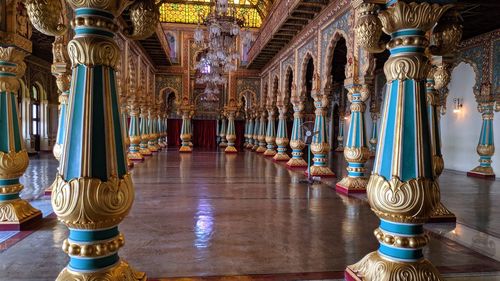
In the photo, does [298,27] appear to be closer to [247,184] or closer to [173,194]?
[247,184]

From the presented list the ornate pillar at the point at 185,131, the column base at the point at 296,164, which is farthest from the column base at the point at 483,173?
the ornate pillar at the point at 185,131

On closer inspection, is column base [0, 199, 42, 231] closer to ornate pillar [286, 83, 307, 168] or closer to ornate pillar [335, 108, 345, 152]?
ornate pillar [286, 83, 307, 168]

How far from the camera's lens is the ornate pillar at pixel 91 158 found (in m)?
2.05

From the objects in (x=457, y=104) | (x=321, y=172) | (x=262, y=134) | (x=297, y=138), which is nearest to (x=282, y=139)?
(x=297, y=138)

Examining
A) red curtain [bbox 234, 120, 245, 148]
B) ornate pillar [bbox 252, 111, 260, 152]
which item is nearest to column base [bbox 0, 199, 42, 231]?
ornate pillar [bbox 252, 111, 260, 152]

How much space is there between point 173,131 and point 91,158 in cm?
2223

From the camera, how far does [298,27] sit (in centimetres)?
1134

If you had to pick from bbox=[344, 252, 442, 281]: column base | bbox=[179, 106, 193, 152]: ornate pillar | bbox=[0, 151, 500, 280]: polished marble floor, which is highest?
bbox=[179, 106, 193, 152]: ornate pillar

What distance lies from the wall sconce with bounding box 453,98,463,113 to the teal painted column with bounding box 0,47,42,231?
1160cm

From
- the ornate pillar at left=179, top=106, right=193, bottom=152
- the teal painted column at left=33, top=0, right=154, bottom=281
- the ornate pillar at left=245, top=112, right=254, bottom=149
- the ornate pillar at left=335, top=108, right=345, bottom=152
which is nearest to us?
the teal painted column at left=33, top=0, right=154, bottom=281

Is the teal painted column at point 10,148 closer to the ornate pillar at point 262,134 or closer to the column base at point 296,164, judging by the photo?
the column base at point 296,164

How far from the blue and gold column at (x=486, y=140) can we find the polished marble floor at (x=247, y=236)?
298cm

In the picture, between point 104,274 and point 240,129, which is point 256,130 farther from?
point 104,274

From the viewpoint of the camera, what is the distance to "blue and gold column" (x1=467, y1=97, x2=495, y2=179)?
32.1 feet
